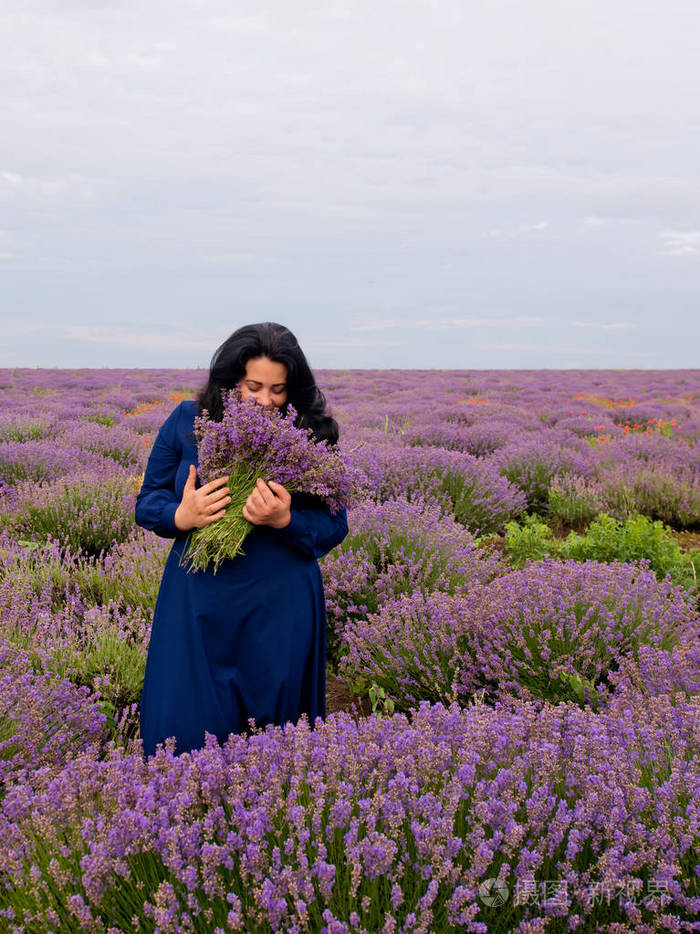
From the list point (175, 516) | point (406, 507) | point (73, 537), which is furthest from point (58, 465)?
point (175, 516)

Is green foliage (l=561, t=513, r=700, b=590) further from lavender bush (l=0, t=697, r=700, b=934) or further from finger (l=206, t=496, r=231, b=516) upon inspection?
finger (l=206, t=496, r=231, b=516)

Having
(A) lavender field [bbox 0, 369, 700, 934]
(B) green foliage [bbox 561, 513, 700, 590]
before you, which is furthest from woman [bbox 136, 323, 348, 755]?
(B) green foliage [bbox 561, 513, 700, 590]

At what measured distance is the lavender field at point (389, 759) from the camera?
124cm

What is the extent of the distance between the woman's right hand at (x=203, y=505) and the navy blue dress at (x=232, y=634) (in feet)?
0.38

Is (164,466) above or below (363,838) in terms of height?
above

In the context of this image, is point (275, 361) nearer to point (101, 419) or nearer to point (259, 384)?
point (259, 384)

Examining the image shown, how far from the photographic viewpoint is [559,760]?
62.6 inches

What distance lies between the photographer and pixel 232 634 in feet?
6.83

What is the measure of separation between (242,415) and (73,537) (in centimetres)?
377

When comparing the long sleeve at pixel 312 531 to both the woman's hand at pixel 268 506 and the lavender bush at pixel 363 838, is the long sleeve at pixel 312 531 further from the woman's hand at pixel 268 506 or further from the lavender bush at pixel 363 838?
the lavender bush at pixel 363 838

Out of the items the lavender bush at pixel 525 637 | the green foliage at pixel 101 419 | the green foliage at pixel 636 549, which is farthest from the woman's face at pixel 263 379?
the green foliage at pixel 101 419

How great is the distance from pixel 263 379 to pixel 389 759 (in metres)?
1.23

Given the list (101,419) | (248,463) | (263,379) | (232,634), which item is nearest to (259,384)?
(263,379)

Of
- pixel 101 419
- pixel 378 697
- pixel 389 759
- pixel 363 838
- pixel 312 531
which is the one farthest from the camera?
pixel 101 419
